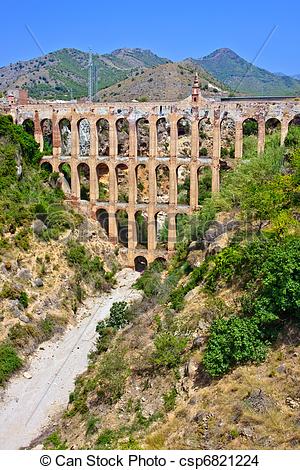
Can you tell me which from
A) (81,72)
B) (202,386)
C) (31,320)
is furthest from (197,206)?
(81,72)

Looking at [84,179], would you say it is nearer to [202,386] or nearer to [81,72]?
[202,386]

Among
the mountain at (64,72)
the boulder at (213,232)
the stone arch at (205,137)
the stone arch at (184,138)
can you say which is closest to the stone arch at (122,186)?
the stone arch at (184,138)

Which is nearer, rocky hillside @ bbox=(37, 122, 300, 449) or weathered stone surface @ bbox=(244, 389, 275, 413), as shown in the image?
weathered stone surface @ bbox=(244, 389, 275, 413)

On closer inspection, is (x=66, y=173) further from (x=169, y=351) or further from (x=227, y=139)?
(x=169, y=351)

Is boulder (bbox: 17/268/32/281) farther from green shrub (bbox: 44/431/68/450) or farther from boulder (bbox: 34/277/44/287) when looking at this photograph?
green shrub (bbox: 44/431/68/450)

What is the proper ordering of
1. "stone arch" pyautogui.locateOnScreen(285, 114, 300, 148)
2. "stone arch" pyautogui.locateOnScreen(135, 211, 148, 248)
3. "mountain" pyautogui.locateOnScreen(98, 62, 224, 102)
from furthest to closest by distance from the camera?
"mountain" pyautogui.locateOnScreen(98, 62, 224, 102) < "stone arch" pyautogui.locateOnScreen(135, 211, 148, 248) < "stone arch" pyautogui.locateOnScreen(285, 114, 300, 148)

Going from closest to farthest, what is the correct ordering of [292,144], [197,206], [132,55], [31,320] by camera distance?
[31,320]
[292,144]
[197,206]
[132,55]

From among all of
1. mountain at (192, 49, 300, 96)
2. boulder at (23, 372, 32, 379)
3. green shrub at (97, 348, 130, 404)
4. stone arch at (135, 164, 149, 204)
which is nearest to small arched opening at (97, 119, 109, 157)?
stone arch at (135, 164, 149, 204)
